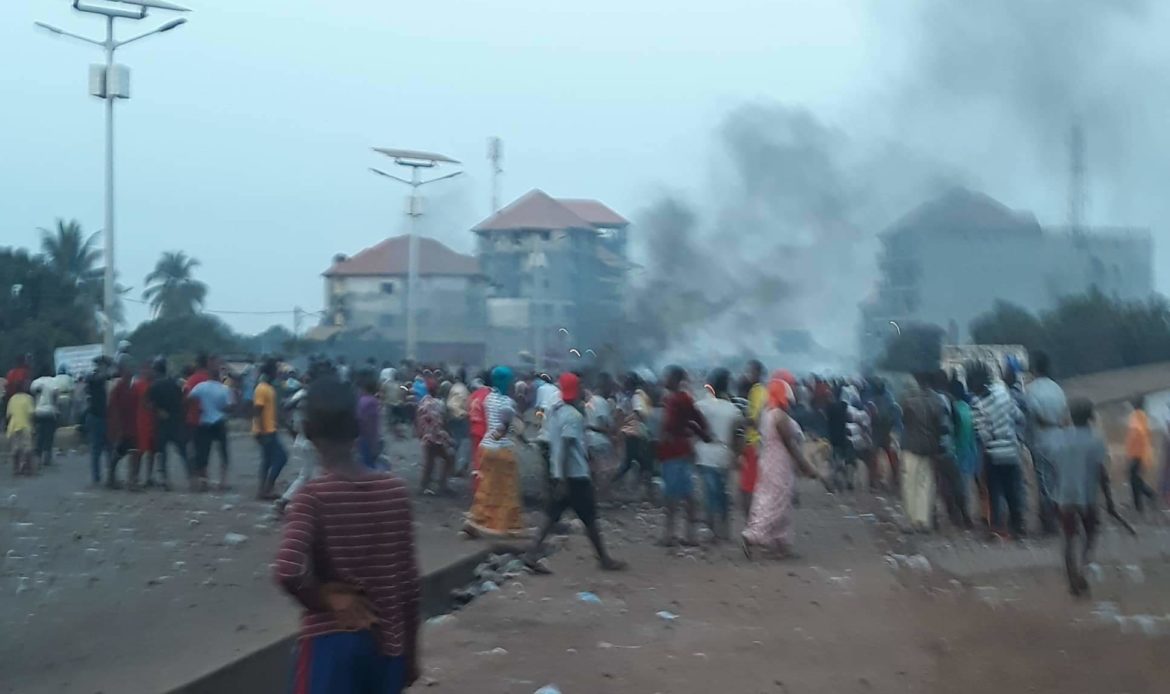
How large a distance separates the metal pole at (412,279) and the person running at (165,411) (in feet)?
74.4

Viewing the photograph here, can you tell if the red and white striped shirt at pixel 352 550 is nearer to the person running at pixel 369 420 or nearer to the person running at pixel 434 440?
the person running at pixel 369 420

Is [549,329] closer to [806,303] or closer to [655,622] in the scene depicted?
[806,303]

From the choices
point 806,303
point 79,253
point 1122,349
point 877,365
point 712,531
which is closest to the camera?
point 712,531

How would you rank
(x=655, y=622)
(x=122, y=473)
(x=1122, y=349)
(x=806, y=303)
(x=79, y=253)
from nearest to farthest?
(x=655, y=622) < (x=122, y=473) < (x=1122, y=349) < (x=806, y=303) < (x=79, y=253)

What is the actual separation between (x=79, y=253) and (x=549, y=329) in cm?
2877

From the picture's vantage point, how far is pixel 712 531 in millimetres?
13586

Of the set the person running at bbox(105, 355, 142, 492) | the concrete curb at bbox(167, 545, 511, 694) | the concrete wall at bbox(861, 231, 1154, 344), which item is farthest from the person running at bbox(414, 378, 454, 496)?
the concrete wall at bbox(861, 231, 1154, 344)

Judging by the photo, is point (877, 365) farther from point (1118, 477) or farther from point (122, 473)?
point (122, 473)

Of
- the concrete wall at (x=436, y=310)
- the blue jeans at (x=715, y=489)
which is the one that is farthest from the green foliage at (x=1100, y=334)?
the blue jeans at (x=715, y=489)

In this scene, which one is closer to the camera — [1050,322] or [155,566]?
[155,566]

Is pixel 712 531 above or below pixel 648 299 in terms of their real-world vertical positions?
below

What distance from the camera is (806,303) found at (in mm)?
38188

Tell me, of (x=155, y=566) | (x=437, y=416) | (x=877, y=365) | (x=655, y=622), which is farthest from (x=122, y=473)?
(x=877, y=365)

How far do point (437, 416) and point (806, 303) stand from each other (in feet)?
76.4
